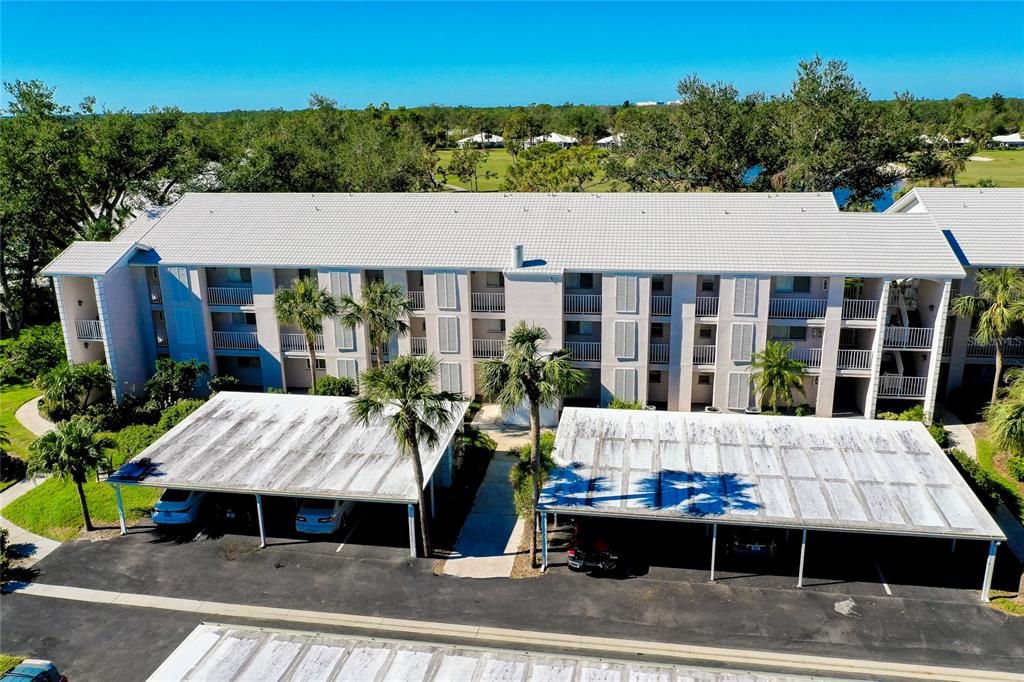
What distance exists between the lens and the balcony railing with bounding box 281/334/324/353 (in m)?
41.4

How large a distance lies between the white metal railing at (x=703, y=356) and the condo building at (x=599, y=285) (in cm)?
7

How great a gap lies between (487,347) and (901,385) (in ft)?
67.5

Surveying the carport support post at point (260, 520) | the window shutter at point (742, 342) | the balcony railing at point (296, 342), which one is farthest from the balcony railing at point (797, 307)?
the carport support post at point (260, 520)

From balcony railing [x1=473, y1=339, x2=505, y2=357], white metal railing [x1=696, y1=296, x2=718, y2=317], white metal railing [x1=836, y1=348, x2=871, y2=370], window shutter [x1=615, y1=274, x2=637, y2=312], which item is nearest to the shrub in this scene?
balcony railing [x1=473, y1=339, x2=505, y2=357]

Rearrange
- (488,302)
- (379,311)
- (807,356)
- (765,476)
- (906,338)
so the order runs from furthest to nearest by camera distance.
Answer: (488,302), (807,356), (906,338), (379,311), (765,476)

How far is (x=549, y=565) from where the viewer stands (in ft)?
89.7

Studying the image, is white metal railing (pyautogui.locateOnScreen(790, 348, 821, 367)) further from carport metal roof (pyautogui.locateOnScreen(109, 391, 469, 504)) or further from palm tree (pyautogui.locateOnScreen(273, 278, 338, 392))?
palm tree (pyautogui.locateOnScreen(273, 278, 338, 392))

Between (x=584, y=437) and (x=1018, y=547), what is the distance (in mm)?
16054

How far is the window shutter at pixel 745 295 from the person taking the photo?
36.7m

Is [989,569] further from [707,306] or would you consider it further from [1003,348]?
[1003,348]

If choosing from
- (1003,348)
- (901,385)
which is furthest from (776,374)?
(1003,348)

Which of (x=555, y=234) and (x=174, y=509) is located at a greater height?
(x=555, y=234)

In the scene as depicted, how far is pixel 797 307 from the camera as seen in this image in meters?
37.2

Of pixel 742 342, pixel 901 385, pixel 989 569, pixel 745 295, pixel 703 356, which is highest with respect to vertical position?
pixel 745 295
